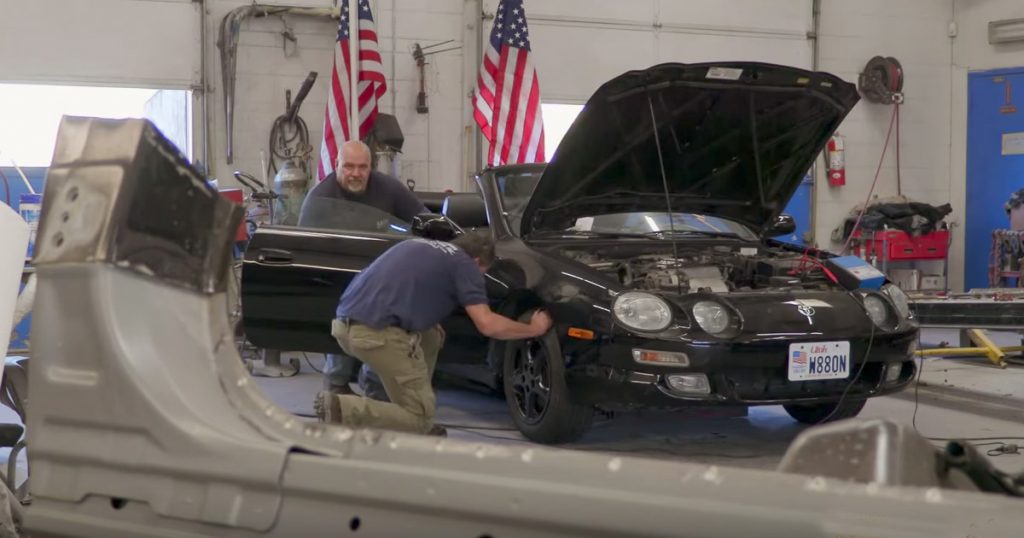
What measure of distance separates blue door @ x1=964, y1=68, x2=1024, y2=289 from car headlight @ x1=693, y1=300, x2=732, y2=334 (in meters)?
9.30

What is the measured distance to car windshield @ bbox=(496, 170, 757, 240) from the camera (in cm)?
546

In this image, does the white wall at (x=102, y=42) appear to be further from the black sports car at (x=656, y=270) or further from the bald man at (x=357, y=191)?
the black sports car at (x=656, y=270)

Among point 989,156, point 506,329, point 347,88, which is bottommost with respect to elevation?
point 506,329

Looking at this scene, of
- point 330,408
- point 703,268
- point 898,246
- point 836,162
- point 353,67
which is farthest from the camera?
point 836,162

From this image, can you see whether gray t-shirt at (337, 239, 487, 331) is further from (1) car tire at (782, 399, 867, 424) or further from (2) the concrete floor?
(1) car tire at (782, 399, 867, 424)

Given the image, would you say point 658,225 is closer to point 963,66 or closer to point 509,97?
point 509,97

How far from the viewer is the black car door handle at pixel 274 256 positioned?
516cm

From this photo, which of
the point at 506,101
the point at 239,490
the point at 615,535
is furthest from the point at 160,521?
the point at 506,101

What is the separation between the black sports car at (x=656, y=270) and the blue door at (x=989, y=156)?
7.97m

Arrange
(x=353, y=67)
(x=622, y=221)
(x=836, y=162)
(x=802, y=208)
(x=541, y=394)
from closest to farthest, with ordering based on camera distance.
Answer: (x=541, y=394), (x=622, y=221), (x=353, y=67), (x=836, y=162), (x=802, y=208)

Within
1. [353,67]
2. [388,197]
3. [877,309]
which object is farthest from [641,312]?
[353,67]

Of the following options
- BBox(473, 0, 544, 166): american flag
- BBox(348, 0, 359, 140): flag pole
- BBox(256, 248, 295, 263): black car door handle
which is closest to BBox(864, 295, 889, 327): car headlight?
BBox(256, 248, 295, 263): black car door handle

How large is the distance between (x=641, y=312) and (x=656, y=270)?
1.37ft

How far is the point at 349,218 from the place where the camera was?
550 cm
